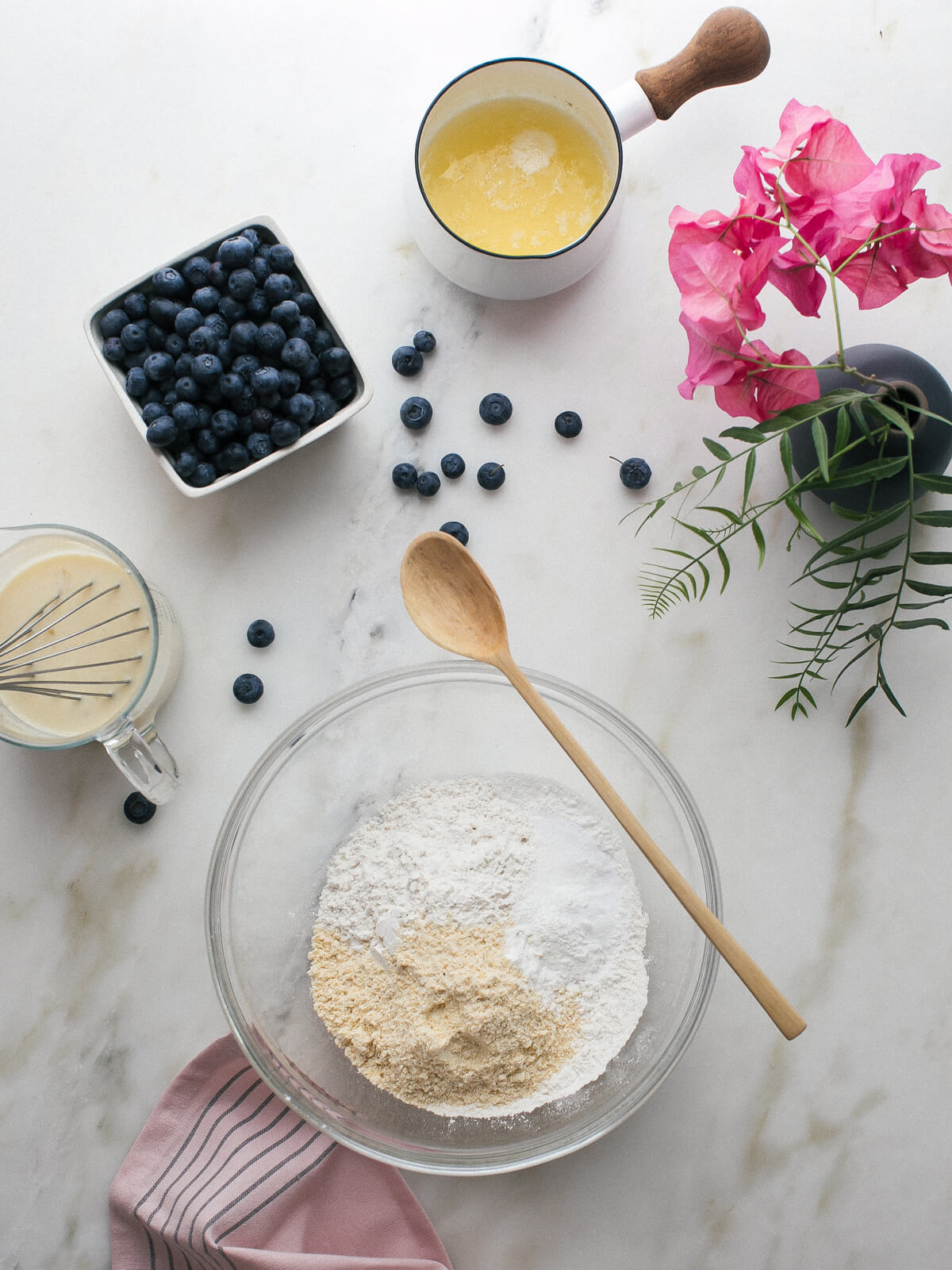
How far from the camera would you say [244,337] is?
1108mm

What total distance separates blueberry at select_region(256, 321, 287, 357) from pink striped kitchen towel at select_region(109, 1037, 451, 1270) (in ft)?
3.00

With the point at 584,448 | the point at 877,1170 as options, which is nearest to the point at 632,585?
the point at 584,448

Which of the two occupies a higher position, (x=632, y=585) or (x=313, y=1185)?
(x=632, y=585)

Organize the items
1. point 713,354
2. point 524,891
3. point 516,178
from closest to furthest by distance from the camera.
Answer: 1. point 713,354
2. point 524,891
3. point 516,178

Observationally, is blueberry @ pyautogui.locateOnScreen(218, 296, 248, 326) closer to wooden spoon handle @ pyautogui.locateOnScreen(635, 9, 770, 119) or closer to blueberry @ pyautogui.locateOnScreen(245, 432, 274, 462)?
blueberry @ pyautogui.locateOnScreen(245, 432, 274, 462)

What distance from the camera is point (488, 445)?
49.2 inches

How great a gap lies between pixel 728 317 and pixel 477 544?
0.46m

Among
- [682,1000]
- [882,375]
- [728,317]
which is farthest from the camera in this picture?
[682,1000]

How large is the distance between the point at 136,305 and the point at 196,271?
3.5 inches

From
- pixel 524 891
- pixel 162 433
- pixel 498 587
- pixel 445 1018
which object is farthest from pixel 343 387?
pixel 445 1018

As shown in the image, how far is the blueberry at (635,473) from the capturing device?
121 cm

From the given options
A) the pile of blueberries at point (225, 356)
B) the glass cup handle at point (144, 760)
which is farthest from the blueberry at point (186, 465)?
the glass cup handle at point (144, 760)

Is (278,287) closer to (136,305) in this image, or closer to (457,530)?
(136,305)

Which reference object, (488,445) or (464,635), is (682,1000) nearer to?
(464,635)
